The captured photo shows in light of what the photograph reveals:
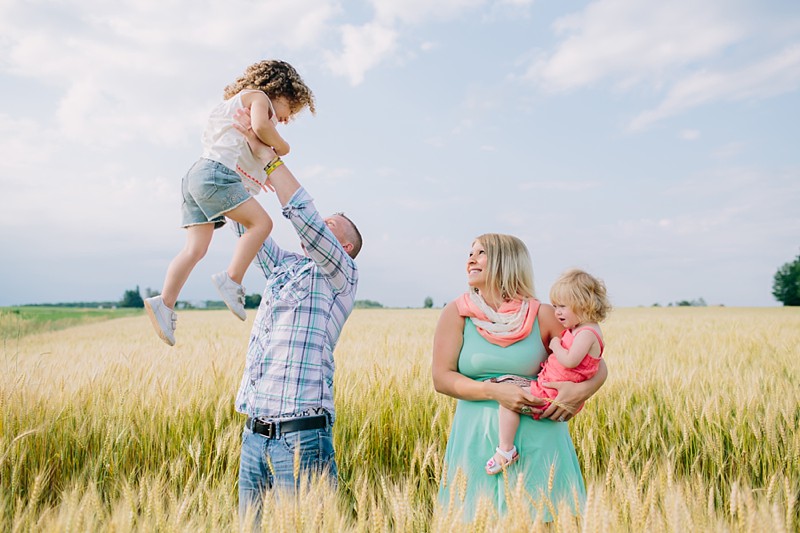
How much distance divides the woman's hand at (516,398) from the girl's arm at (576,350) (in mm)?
173

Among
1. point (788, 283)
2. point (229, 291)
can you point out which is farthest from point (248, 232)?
point (788, 283)

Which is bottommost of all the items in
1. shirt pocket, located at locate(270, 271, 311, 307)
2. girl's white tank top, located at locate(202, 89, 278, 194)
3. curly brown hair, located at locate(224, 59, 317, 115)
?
shirt pocket, located at locate(270, 271, 311, 307)

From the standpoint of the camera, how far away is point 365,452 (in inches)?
127

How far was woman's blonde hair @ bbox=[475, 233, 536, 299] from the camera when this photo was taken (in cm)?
229

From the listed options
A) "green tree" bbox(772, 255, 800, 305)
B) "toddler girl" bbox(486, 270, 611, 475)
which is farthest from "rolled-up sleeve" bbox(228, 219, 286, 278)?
"green tree" bbox(772, 255, 800, 305)

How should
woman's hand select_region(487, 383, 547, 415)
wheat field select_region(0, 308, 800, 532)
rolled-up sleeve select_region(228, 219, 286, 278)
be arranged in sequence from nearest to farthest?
woman's hand select_region(487, 383, 547, 415)
rolled-up sleeve select_region(228, 219, 286, 278)
wheat field select_region(0, 308, 800, 532)

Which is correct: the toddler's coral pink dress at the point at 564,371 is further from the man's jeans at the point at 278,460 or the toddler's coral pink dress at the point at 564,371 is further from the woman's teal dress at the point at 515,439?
the man's jeans at the point at 278,460

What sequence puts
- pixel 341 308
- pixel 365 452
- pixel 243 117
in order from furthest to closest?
pixel 365 452 → pixel 243 117 → pixel 341 308

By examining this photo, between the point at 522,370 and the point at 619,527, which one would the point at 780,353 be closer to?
the point at 522,370

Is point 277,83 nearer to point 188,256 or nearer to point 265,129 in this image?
Answer: point 265,129

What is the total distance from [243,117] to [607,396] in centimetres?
271

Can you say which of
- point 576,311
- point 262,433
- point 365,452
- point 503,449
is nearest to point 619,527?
point 503,449

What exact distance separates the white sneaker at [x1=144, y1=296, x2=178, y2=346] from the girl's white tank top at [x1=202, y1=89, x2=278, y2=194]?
714 mm

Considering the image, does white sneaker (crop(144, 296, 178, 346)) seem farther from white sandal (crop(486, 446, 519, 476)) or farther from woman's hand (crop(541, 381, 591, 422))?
woman's hand (crop(541, 381, 591, 422))
